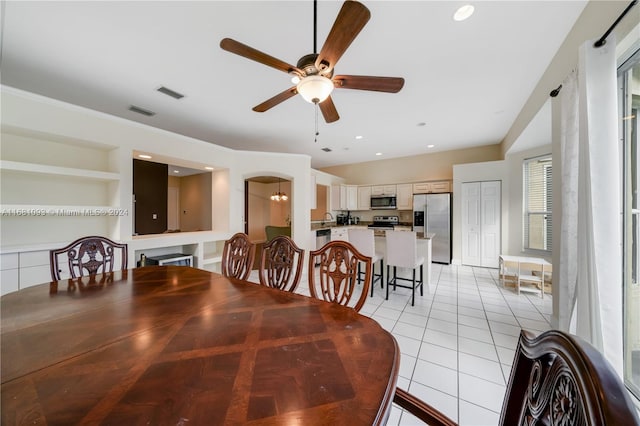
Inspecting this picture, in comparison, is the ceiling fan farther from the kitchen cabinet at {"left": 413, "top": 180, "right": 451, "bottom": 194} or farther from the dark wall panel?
the dark wall panel

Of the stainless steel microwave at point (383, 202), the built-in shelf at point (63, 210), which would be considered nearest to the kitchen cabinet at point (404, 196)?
the stainless steel microwave at point (383, 202)

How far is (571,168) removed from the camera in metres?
1.80

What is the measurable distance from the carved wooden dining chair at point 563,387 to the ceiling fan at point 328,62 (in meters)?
1.52

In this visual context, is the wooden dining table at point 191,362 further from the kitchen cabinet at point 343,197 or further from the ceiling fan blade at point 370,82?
the kitchen cabinet at point 343,197

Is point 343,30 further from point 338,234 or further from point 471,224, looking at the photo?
point 471,224

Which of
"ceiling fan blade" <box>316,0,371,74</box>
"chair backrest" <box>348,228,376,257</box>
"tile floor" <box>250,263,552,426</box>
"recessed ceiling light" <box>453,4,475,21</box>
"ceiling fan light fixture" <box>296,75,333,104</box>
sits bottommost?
"tile floor" <box>250,263,552,426</box>

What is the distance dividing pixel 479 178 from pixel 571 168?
3707mm

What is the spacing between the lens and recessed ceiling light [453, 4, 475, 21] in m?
1.76

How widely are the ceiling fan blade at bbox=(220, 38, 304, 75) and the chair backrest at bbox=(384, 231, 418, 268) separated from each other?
2417 millimetres

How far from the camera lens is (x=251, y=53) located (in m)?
1.55

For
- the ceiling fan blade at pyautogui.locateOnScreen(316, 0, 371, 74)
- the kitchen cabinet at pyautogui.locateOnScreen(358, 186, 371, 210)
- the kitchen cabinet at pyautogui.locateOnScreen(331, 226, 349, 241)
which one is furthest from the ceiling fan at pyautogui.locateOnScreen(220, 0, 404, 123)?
the kitchen cabinet at pyautogui.locateOnScreen(358, 186, 371, 210)

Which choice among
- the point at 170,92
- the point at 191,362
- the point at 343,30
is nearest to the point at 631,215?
the point at 343,30

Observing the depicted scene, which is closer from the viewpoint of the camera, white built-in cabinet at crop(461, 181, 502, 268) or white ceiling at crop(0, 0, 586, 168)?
white ceiling at crop(0, 0, 586, 168)

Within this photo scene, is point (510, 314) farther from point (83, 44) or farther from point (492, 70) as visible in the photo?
point (83, 44)
